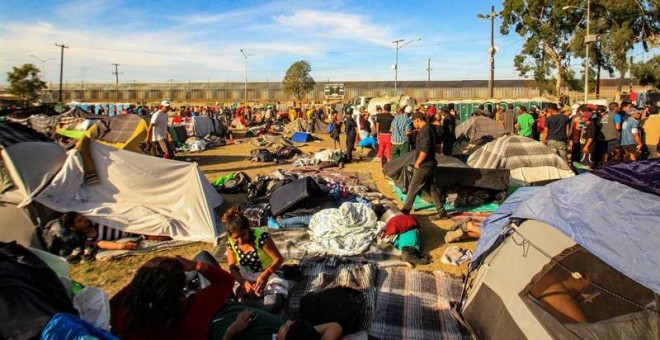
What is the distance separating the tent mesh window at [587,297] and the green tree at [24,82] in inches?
1400

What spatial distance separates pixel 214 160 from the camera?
14812 mm

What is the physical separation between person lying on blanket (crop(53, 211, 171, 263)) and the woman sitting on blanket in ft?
11.9

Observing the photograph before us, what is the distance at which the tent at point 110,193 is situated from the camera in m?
5.84

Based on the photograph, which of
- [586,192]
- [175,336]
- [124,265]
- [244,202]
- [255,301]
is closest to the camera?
[175,336]

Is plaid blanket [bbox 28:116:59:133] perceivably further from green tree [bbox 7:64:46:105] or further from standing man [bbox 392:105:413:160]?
green tree [bbox 7:64:46:105]

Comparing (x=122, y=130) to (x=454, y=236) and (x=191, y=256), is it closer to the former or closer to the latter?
(x=191, y=256)

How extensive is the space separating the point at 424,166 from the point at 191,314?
5.14 meters

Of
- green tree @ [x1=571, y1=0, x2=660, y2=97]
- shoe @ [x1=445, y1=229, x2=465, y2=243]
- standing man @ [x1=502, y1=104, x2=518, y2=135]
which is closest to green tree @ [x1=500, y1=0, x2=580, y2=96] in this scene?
green tree @ [x1=571, y1=0, x2=660, y2=97]

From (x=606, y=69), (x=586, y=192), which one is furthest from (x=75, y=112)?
(x=606, y=69)

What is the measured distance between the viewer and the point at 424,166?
713cm

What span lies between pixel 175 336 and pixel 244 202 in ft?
19.5

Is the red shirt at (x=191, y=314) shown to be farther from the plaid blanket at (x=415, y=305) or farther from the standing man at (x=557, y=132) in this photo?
the standing man at (x=557, y=132)

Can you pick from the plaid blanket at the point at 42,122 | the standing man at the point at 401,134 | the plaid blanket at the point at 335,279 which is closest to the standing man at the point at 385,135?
the standing man at the point at 401,134

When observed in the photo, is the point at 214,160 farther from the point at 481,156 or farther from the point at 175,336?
the point at 175,336
